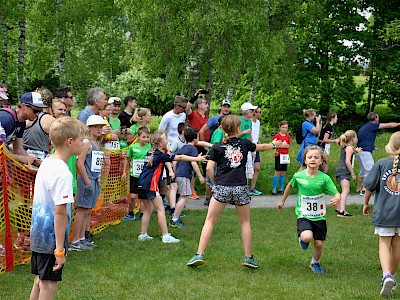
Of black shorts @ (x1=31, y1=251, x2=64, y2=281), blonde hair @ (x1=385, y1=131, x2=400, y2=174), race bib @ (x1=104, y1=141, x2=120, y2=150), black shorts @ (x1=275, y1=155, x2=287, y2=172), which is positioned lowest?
black shorts @ (x1=275, y1=155, x2=287, y2=172)

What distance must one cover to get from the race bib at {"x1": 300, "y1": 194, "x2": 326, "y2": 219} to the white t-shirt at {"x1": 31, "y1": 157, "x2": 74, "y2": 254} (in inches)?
137

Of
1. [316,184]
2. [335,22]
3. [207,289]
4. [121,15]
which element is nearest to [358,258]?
[316,184]

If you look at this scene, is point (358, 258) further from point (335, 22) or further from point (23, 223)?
point (335, 22)

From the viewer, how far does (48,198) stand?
516 centimetres

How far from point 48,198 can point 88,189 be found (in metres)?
4.01

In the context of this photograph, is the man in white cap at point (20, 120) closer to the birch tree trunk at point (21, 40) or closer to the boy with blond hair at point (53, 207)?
the boy with blond hair at point (53, 207)

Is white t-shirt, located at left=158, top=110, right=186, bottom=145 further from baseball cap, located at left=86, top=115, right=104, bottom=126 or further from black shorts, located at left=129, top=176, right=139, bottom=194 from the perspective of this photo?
baseball cap, located at left=86, top=115, right=104, bottom=126

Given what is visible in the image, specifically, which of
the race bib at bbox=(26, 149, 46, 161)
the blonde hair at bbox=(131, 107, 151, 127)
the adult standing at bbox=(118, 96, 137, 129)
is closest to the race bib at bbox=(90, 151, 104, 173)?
the race bib at bbox=(26, 149, 46, 161)

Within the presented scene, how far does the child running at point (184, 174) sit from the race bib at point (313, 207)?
3.39 metres

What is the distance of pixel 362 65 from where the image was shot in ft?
121

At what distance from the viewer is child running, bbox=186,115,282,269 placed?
7832 millimetres

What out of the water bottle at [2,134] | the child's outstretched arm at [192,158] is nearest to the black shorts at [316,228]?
the child's outstretched arm at [192,158]

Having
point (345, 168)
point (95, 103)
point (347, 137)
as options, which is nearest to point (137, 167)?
point (95, 103)

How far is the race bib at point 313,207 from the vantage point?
25.6 ft
